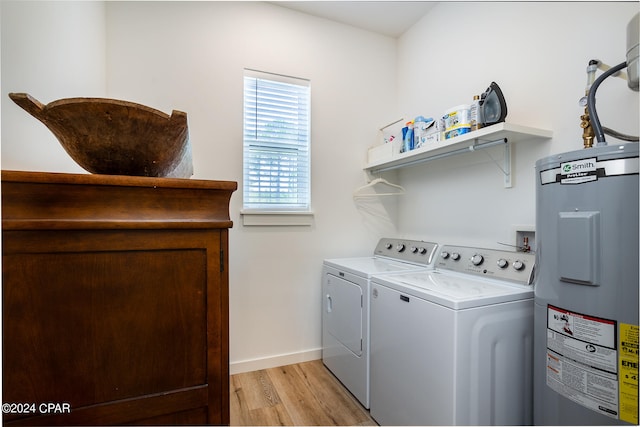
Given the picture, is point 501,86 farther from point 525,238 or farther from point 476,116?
point 525,238

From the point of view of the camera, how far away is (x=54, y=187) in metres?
0.64

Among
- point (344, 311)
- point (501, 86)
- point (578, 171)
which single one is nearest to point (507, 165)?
point (501, 86)

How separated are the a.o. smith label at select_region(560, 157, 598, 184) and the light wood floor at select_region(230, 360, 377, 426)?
1547 mm

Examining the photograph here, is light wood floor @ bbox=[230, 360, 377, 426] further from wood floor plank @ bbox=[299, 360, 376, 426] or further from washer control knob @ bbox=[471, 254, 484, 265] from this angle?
washer control knob @ bbox=[471, 254, 484, 265]

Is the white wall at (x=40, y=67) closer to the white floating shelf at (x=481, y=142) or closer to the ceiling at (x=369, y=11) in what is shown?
the ceiling at (x=369, y=11)

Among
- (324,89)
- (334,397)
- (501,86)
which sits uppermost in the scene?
(324,89)

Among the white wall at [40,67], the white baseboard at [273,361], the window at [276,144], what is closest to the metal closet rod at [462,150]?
the window at [276,144]

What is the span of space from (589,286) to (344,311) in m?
1.31

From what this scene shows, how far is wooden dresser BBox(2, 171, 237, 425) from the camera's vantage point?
0.61 metres

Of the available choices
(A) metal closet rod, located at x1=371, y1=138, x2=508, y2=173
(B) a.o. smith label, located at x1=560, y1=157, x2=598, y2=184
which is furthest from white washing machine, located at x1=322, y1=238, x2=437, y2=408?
(B) a.o. smith label, located at x1=560, y1=157, x2=598, y2=184

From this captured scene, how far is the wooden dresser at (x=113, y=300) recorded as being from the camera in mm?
614

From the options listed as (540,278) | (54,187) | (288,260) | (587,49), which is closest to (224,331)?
(54,187)

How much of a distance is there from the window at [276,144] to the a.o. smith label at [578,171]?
5.40 ft

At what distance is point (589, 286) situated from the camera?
3.08 feet
